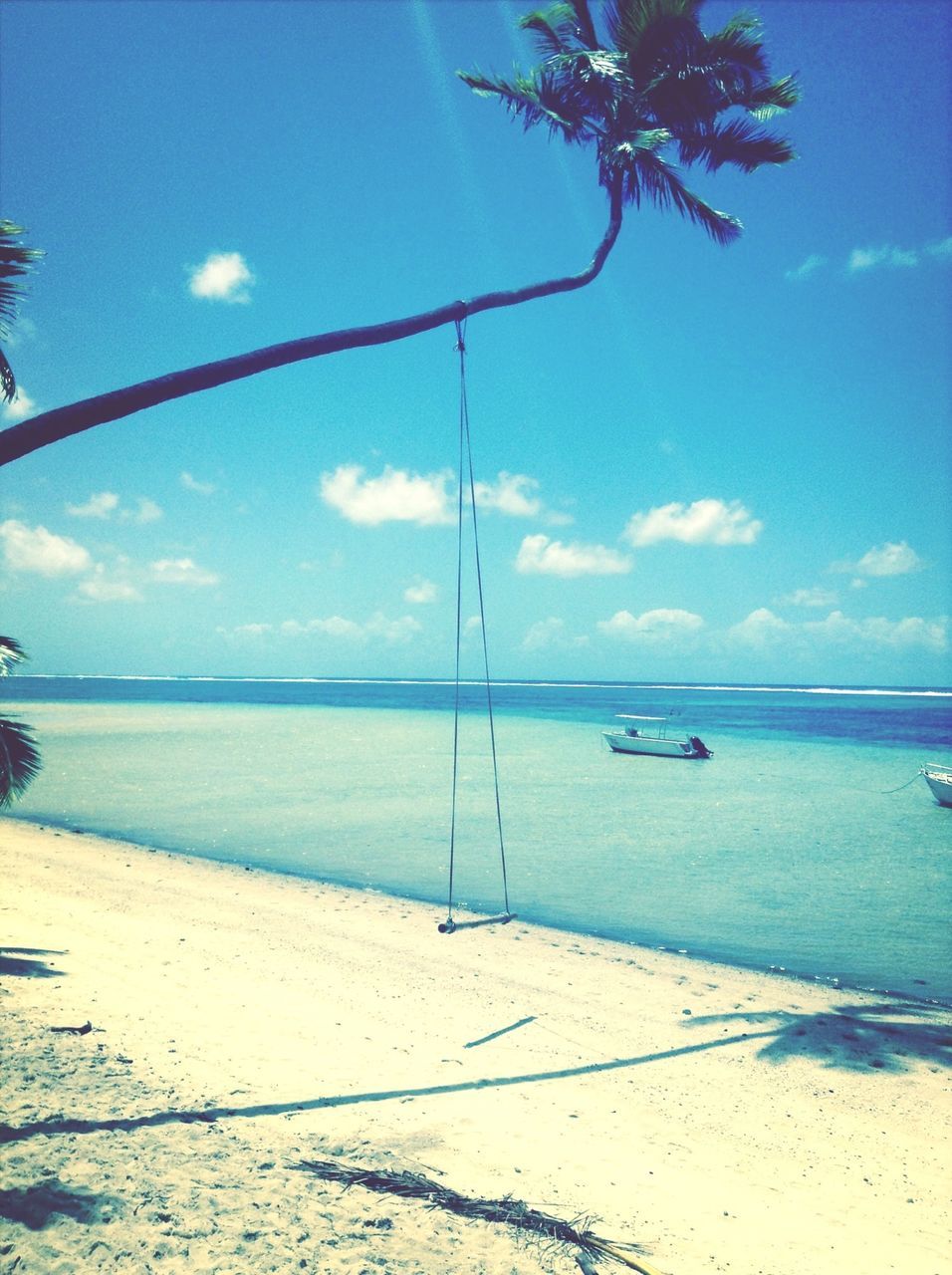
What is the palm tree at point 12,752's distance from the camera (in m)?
6.25

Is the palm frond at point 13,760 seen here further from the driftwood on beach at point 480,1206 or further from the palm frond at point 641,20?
the palm frond at point 641,20

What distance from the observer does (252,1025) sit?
7590mm

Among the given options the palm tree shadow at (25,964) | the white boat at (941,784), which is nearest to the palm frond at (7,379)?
the palm tree shadow at (25,964)

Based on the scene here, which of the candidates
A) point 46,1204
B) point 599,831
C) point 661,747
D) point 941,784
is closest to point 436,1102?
point 46,1204

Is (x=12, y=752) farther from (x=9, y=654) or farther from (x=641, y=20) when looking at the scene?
(x=641, y=20)

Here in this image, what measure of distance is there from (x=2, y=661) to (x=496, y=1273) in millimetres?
5536

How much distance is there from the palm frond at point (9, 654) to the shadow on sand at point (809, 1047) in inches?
143

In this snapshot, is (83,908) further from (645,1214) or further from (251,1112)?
(645,1214)

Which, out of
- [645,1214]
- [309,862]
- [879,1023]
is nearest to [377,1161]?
[645,1214]

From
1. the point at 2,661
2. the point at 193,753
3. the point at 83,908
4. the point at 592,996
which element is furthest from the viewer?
the point at 193,753

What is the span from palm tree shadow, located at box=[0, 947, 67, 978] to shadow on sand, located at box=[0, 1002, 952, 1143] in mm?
3765

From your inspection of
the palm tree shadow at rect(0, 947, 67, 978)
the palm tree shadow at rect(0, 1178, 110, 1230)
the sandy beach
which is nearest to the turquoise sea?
the sandy beach

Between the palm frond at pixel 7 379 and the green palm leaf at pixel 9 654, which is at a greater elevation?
the palm frond at pixel 7 379

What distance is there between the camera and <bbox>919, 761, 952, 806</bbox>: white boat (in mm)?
27172
